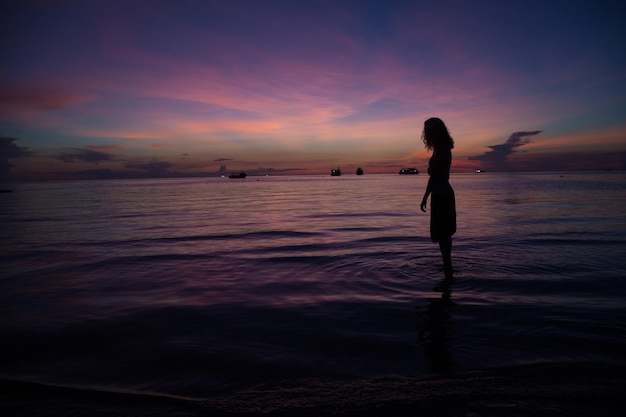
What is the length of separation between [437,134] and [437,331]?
3.77m

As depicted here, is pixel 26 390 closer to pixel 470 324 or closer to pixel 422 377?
pixel 422 377

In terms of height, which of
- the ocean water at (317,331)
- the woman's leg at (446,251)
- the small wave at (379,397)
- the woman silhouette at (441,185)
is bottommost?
the ocean water at (317,331)

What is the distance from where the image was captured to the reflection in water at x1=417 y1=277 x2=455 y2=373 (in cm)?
376

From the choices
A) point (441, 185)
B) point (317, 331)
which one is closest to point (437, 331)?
point (317, 331)

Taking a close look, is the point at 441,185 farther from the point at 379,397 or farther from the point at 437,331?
the point at 379,397

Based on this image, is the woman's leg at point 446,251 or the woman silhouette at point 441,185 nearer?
the woman silhouette at point 441,185

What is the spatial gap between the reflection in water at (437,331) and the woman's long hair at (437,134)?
269 cm

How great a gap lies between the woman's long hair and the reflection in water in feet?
8.81

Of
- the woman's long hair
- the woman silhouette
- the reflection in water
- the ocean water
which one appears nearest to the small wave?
the ocean water

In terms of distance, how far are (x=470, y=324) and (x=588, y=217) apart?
16497mm

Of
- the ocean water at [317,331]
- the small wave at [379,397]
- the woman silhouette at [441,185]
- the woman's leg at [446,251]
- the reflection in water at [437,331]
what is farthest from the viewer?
the woman's leg at [446,251]

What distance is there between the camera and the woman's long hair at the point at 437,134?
6.79 m

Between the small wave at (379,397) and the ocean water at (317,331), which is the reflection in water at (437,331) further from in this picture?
the small wave at (379,397)

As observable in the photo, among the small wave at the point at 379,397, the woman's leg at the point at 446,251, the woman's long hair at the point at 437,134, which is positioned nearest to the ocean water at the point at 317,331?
the small wave at the point at 379,397
